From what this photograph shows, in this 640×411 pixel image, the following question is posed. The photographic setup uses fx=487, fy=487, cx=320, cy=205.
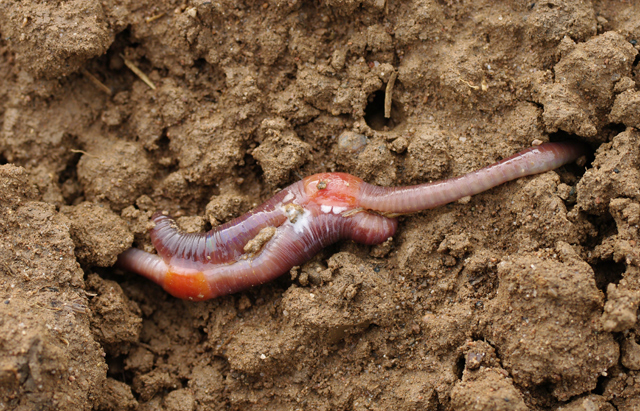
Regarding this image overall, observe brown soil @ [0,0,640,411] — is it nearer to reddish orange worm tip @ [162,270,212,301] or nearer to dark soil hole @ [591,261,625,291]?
dark soil hole @ [591,261,625,291]

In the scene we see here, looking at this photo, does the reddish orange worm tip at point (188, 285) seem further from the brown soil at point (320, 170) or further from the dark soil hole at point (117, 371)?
the dark soil hole at point (117, 371)

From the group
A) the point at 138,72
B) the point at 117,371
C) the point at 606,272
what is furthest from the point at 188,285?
the point at 606,272

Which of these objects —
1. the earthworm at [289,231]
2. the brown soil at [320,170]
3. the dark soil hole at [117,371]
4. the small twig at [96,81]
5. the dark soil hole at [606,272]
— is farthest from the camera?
the small twig at [96,81]

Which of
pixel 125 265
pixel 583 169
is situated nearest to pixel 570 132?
pixel 583 169

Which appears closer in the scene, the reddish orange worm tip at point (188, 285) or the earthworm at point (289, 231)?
the earthworm at point (289, 231)

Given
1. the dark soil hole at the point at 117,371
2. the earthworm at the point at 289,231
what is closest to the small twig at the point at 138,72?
the earthworm at the point at 289,231

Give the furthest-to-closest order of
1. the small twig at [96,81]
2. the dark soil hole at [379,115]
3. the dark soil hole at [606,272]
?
the small twig at [96,81], the dark soil hole at [379,115], the dark soil hole at [606,272]

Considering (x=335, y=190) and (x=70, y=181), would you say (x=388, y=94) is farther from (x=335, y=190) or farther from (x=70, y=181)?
(x=70, y=181)
